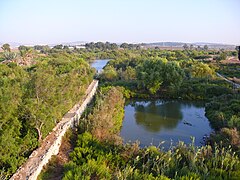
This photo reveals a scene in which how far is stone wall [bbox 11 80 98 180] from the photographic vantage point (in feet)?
32.1

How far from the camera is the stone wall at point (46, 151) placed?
9781 mm

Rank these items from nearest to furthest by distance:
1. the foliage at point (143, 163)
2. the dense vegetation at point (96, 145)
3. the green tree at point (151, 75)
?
the foliage at point (143, 163) → the dense vegetation at point (96, 145) → the green tree at point (151, 75)

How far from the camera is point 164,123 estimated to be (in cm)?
2145

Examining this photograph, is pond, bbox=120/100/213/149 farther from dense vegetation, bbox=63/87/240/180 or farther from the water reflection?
dense vegetation, bbox=63/87/240/180

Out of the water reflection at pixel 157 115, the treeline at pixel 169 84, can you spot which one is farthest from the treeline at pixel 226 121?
the treeline at pixel 169 84

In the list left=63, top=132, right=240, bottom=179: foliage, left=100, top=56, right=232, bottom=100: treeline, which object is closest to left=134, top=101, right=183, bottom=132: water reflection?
left=100, top=56, right=232, bottom=100: treeline

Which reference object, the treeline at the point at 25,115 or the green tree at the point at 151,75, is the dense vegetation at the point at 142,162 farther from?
the green tree at the point at 151,75

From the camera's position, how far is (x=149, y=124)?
69.6 ft

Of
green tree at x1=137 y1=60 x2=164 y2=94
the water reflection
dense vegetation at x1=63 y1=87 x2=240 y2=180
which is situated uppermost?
green tree at x1=137 y1=60 x2=164 y2=94

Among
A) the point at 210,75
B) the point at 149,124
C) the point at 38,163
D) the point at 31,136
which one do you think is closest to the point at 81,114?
the point at 149,124

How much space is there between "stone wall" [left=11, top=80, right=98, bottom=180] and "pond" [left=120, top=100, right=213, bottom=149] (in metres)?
3.95

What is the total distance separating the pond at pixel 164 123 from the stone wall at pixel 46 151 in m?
3.95

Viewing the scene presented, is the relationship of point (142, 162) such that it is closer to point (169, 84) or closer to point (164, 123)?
point (164, 123)

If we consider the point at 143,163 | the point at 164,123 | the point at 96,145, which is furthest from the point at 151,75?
the point at 143,163
